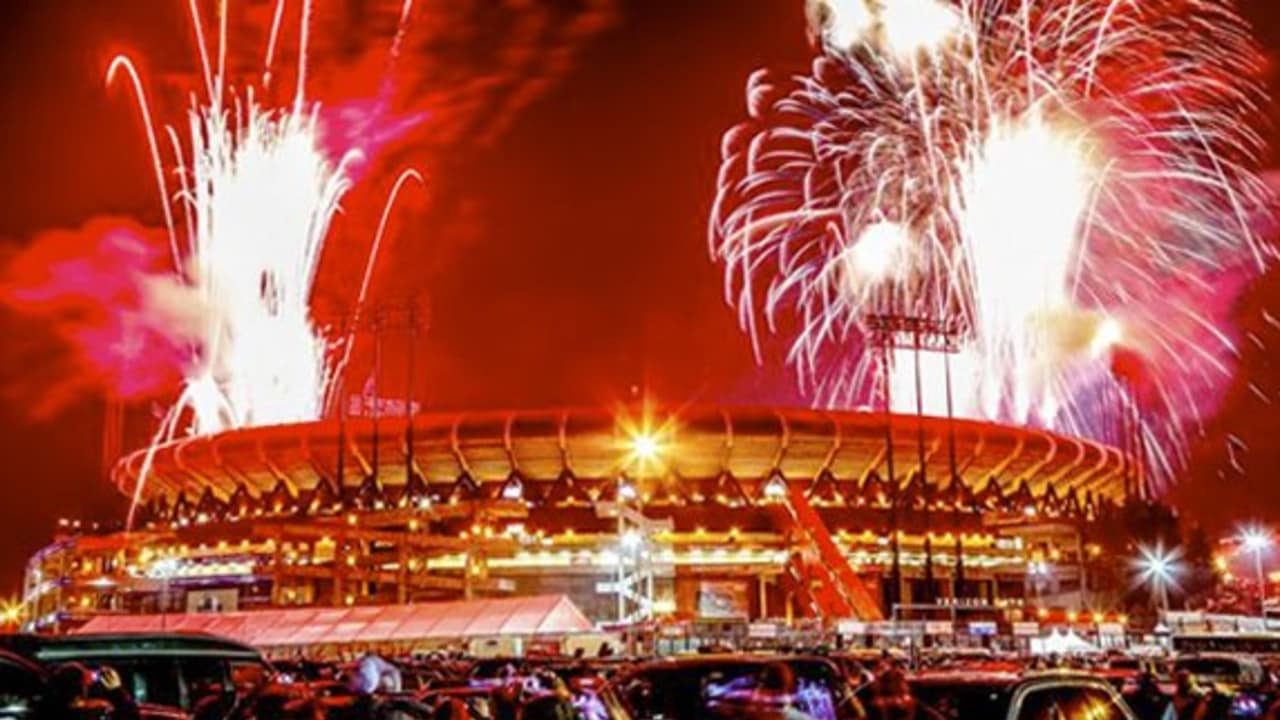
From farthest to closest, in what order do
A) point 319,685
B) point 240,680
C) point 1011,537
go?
point 1011,537 → point 319,685 → point 240,680

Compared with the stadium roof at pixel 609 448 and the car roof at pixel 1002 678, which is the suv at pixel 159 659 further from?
the stadium roof at pixel 609 448

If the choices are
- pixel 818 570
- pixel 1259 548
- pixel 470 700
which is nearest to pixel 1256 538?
pixel 1259 548

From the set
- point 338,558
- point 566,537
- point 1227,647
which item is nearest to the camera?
point 1227,647

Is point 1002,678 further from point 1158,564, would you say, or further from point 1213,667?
point 1158,564

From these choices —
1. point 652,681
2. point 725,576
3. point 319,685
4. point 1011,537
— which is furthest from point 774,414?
point 652,681

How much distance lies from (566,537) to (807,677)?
59440mm

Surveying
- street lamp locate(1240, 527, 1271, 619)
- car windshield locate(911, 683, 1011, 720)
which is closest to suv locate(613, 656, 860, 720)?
car windshield locate(911, 683, 1011, 720)

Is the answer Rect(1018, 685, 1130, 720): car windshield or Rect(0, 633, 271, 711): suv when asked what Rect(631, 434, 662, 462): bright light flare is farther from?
Rect(1018, 685, 1130, 720): car windshield

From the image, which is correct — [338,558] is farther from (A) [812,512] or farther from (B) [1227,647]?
(B) [1227,647]

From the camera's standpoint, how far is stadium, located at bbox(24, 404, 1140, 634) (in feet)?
228

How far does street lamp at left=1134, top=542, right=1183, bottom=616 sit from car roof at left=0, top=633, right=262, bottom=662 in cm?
7577

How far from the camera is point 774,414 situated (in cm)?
7212

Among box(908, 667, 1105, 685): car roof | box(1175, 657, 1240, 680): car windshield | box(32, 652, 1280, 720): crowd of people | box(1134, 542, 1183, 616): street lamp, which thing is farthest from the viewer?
box(1134, 542, 1183, 616): street lamp

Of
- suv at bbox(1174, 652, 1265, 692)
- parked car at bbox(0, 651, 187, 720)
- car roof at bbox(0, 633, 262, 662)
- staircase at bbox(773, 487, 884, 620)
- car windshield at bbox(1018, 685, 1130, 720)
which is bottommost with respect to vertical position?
suv at bbox(1174, 652, 1265, 692)
